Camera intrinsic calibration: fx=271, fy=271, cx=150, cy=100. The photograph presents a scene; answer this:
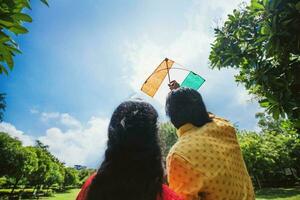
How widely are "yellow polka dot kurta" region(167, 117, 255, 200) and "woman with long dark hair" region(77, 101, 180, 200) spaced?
0.33 feet

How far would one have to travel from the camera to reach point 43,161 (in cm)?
4062

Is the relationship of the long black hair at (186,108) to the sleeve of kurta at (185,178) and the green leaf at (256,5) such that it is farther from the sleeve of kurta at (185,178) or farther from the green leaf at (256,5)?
the green leaf at (256,5)

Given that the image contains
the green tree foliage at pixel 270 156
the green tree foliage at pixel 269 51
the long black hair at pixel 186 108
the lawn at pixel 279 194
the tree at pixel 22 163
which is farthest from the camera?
the tree at pixel 22 163

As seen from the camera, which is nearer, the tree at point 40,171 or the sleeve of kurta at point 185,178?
the sleeve of kurta at point 185,178

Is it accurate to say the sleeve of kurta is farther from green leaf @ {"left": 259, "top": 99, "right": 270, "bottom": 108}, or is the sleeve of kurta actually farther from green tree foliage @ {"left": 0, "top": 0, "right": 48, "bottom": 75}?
green leaf @ {"left": 259, "top": 99, "right": 270, "bottom": 108}

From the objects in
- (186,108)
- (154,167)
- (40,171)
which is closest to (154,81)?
(186,108)

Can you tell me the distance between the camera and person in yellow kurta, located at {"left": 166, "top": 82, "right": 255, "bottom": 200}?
1.66 m

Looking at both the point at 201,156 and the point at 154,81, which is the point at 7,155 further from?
the point at 201,156

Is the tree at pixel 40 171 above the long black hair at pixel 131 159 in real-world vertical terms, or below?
above

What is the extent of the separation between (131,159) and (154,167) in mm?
154

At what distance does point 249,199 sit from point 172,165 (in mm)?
624

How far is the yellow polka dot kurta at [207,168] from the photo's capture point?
1657mm

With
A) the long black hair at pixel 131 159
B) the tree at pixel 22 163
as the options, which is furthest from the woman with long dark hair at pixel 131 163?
the tree at pixel 22 163

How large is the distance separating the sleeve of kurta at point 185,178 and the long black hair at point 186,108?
1.31 ft
